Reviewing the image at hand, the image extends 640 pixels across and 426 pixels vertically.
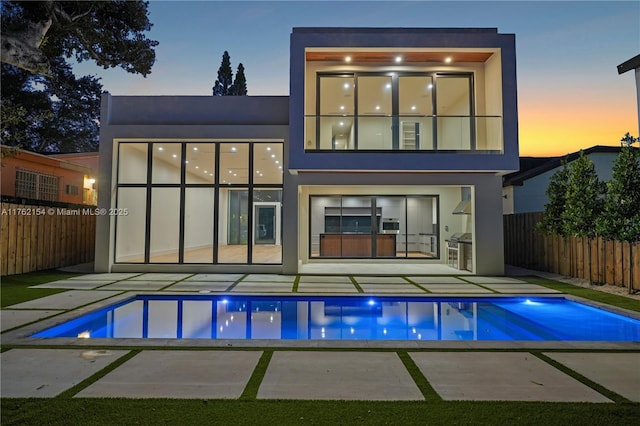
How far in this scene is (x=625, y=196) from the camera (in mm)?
7379

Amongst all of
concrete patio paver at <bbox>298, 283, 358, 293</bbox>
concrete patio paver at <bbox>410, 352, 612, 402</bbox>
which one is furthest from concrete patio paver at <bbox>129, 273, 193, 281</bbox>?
concrete patio paver at <bbox>410, 352, 612, 402</bbox>

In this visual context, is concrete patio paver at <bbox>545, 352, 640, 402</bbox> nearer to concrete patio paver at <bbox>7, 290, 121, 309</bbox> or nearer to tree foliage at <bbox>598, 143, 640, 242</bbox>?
tree foliage at <bbox>598, 143, 640, 242</bbox>

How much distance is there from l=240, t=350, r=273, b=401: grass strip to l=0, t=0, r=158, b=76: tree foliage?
657cm

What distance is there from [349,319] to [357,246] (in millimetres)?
7495

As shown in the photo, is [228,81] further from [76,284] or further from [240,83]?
[76,284]

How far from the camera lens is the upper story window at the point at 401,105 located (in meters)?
9.48

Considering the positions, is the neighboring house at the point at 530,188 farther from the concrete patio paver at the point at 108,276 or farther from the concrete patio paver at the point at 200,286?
the concrete patio paver at the point at 108,276

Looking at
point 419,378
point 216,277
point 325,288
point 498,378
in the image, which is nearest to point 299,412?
point 419,378

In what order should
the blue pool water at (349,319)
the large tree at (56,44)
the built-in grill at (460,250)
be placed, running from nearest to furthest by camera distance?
the blue pool water at (349,319)
the large tree at (56,44)
the built-in grill at (460,250)

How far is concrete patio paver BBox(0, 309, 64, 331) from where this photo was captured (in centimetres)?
474

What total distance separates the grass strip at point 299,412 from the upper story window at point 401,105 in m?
7.50

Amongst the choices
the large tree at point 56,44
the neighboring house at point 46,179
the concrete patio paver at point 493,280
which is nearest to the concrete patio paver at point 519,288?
the concrete patio paver at point 493,280

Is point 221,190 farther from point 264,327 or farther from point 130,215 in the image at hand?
point 264,327

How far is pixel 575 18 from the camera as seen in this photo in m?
13.8
